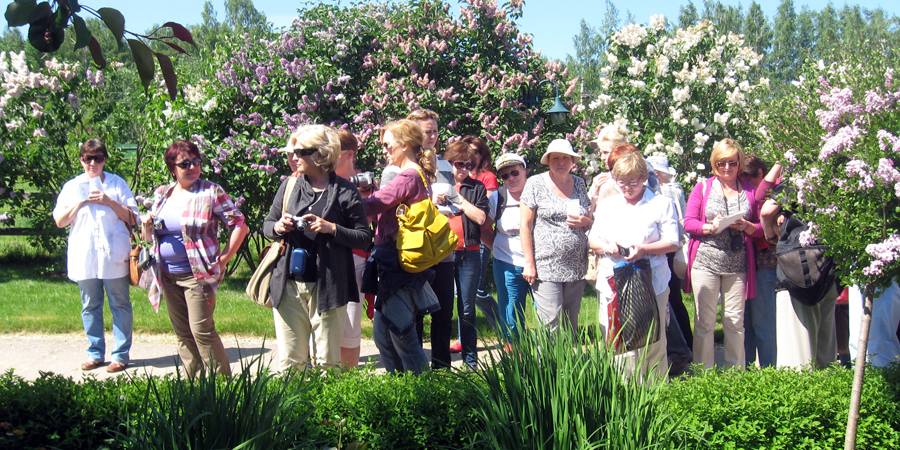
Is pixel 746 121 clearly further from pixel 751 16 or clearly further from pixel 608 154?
pixel 751 16

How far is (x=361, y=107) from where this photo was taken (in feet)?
26.9

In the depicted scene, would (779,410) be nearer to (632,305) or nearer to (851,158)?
(851,158)

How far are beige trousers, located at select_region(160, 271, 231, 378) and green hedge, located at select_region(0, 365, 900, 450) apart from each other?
1.29 m

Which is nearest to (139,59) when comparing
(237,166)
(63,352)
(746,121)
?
(63,352)

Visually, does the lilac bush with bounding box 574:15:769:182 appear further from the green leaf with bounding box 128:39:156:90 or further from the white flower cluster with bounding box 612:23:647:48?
the green leaf with bounding box 128:39:156:90

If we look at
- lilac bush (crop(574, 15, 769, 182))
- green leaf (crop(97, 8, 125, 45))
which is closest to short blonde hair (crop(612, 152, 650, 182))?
green leaf (crop(97, 8, 125, 45))

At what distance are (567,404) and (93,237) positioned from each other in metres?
4.42

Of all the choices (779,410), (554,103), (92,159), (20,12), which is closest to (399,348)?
(779,410)

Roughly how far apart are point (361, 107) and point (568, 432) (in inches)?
247

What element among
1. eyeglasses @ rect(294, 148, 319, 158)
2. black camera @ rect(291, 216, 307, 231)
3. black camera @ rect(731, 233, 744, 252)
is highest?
eyeglasses @ rect(294, 148, 319, 158)

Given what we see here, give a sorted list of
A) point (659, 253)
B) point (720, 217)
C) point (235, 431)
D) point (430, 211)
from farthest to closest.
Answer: point (720, 217), point (659, 253), point (430, 211), point (235, 431)

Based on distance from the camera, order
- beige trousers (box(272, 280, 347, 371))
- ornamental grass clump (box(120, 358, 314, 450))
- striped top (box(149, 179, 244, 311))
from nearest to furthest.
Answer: ornamental grass clump (box(120, 358, 314, 450)), beige trousers (box(272, 280, 347, 371)), striped top (box(149, 179, 244, 311))

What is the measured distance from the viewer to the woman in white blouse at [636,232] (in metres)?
4.29

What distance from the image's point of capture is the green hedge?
2814 mm
